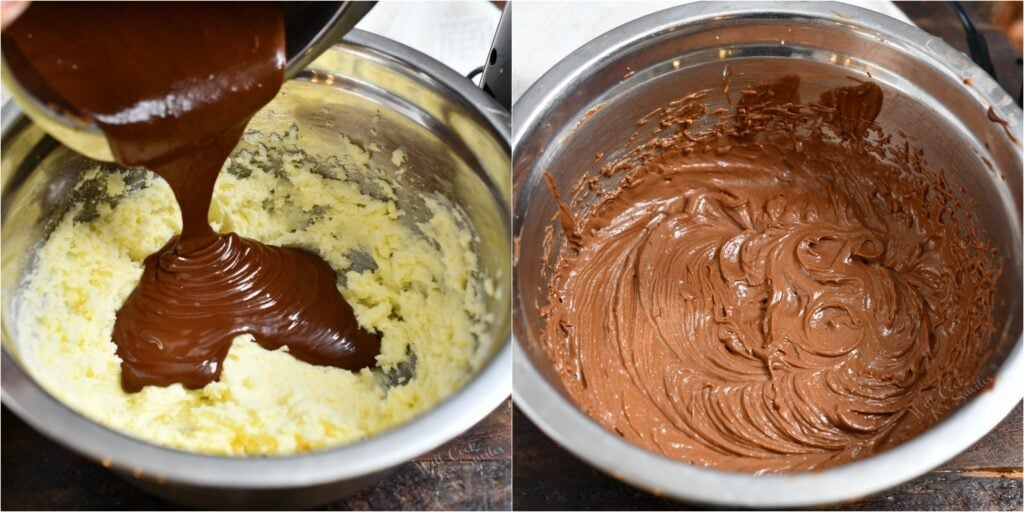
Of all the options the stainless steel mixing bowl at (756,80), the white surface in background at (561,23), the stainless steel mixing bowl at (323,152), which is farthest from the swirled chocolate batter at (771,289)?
the white surface in background at (561,23)

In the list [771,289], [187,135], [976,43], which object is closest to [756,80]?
[771,289]

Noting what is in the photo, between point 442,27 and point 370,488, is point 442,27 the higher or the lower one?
the higher one

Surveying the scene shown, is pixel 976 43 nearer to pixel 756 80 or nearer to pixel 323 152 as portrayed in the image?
pixel 756 80

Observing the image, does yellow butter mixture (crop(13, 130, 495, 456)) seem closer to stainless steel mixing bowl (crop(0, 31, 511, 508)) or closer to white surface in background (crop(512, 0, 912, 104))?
stainless steel mixing bowl (crop(0, 31, 511, 508))

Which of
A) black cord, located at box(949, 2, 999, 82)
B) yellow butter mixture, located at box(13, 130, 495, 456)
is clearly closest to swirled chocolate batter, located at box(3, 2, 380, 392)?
yellow butter mixture, located at box(13, 130, 495, 456)

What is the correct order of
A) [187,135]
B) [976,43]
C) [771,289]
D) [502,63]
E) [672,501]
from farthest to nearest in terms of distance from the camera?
[976,43]
[502,63]
[771,289]
[672,501]
[187,135]

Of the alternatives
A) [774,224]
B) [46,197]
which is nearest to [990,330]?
[774,224]

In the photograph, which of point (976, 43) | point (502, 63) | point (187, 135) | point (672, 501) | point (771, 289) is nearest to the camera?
point (187, 135)

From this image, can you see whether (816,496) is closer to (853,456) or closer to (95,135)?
(853,456)

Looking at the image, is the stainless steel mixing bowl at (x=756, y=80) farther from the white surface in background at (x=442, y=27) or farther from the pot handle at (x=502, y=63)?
the white surface in background at (x=442, y=27)
